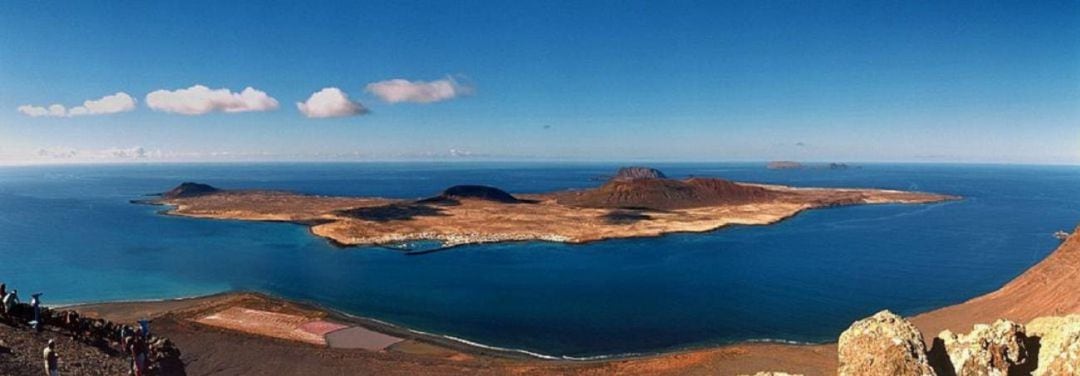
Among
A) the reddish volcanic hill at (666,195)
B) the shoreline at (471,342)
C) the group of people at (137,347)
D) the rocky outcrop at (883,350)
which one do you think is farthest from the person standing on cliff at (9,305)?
the reddish volcanic hill at (666,195)

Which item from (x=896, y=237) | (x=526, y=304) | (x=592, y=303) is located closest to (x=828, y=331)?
(x=592, y=303)

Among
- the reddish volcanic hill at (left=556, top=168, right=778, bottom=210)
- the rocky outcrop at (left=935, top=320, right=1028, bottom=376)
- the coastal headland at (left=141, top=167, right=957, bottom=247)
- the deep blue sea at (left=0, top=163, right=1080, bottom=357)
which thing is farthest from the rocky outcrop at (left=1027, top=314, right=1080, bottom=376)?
the reddish volcanic hill at (left=556, top=168, right=778, bottom=210)

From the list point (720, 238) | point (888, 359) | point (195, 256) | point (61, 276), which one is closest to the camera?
point (888, 359)

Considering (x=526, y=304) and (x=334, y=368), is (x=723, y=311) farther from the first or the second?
(x=334, y=368)

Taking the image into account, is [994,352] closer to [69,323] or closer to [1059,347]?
[1059,347]

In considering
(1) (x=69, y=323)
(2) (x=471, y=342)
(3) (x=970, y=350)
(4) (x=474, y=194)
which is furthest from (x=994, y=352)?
(4) (x=474, y=194)

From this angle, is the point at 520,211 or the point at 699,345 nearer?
the point at 699,345

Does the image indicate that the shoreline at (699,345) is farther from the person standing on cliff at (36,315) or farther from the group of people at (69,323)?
the person standing on cliff at (36,315)
